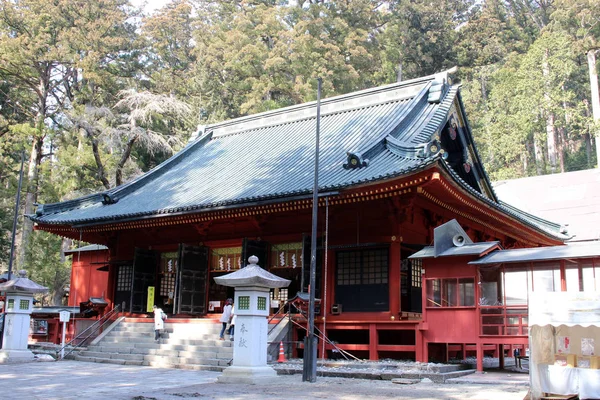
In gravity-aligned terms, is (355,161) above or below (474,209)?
above

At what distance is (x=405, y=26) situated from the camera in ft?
157

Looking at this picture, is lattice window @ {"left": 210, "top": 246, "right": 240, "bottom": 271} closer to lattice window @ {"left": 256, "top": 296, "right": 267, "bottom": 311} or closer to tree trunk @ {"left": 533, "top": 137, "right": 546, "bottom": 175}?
lattice window @ {"left": 256, "top": 296, "right": 267, "bottom": 311}

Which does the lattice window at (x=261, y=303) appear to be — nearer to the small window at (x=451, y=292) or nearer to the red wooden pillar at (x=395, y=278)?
the small window at (x=451, y=292)

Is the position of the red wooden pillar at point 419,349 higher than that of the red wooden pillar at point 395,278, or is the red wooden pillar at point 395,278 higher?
the red wooden pillar at point 395,278

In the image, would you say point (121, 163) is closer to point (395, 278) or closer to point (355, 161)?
point (355, 161)

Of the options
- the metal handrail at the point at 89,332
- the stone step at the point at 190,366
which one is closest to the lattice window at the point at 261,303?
the stone step at the point at 190,366

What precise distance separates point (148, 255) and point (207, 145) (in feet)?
22.8

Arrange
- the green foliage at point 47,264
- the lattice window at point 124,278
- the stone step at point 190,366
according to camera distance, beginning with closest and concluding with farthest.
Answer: the stone step at point 190,366 → the lattice window at point 124,278 → the green foliage at point 47,264

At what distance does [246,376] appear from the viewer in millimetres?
11516

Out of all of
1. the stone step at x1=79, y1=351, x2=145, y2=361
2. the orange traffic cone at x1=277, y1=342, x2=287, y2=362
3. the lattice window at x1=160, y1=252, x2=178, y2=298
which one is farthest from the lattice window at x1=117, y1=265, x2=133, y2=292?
the orange traffic cone at x1=277, y1=342, x2=287, y2=362

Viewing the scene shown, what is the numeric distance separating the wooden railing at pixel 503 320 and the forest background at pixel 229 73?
22.6 meters

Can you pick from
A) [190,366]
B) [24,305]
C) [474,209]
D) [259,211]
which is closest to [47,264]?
[24,305]

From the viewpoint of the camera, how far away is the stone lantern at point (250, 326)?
11.7 m

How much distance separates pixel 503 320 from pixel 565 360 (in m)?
4.65
